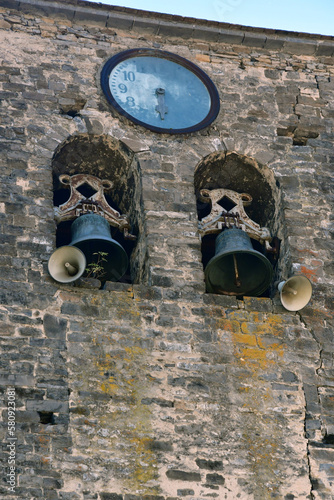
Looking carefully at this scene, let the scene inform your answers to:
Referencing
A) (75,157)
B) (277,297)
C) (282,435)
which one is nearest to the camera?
(282,435)

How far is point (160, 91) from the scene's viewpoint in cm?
1255

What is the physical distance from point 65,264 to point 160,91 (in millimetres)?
2997

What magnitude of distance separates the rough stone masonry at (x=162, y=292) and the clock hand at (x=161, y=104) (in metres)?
0.38

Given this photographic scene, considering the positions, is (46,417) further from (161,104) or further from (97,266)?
(161,104)

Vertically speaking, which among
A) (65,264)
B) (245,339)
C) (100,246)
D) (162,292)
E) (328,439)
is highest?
(100,246)

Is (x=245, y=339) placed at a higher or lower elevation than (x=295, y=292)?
lower

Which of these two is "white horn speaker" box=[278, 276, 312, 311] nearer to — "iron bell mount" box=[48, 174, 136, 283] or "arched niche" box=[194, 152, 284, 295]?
"arched niche" box=[194, 152, 284, 295]

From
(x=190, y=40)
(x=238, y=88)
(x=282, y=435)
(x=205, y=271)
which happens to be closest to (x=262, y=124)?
(x=238, y=88)

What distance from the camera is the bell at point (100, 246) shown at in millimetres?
10797

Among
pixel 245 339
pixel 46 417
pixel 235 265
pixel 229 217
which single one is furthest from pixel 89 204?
pixel 46 417

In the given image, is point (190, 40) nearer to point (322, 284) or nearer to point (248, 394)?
point (322, 284)

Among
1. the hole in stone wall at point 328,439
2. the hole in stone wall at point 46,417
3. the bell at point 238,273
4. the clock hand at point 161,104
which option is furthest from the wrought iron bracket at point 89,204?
the hole in stone wall at point 328,439

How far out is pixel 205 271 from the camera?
35.9 feet

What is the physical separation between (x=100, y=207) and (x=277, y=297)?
6.55ft
